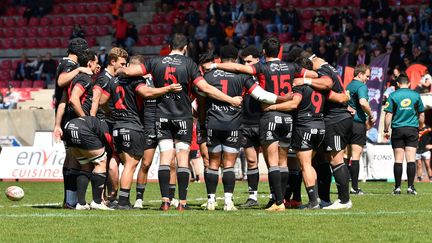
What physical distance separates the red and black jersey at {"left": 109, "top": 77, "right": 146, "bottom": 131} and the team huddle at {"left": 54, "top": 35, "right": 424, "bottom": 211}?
13mm

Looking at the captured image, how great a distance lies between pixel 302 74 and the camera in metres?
13.7

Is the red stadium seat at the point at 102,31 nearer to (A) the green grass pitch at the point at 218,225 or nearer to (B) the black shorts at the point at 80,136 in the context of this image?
(A) the green grass pitch at the point at 218,225

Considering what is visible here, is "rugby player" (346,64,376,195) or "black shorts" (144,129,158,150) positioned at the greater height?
"black shorts" (144,129,158,150)

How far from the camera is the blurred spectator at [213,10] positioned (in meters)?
36.2

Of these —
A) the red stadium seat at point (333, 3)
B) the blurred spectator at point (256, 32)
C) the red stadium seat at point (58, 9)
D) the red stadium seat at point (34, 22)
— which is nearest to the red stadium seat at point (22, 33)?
the red stadium seat at point (34, 22)

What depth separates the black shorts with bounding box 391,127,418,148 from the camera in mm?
17969

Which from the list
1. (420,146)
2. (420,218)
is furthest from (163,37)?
(420,218)

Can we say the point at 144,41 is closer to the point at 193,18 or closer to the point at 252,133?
the point at 193,18

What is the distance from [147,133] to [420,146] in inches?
480

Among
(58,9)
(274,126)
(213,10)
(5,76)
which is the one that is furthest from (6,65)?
(274,126)

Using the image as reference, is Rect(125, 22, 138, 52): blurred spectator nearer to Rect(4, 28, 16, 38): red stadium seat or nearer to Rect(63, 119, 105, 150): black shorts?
Rect(4, 28, 16, 38): red stadium seat

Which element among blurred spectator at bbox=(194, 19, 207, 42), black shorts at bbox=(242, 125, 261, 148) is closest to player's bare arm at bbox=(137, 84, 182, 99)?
black shorts at bbox=(242, 125, 261, 148)

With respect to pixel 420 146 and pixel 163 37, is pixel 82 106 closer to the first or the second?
pixel 420 146

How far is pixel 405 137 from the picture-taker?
1802cm
